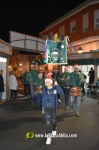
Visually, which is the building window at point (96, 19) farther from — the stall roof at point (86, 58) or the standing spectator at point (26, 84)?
the standing spectator at point (26, 84)

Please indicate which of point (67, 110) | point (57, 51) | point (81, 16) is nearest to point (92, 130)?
point (67, 110)

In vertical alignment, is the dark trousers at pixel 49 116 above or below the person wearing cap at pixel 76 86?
below

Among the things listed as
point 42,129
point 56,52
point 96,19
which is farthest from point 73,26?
point 42,129

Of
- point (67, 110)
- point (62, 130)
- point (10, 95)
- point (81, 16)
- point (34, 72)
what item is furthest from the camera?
point (81, 16)

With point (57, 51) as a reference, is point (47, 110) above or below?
below

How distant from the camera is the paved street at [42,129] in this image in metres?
6.67

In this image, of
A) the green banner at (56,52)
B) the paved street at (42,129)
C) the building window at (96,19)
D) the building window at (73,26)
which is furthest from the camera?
the building window at (73,26)

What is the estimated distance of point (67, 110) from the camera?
1212 cm

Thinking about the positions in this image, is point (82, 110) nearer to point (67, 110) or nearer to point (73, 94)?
point (67, 110)

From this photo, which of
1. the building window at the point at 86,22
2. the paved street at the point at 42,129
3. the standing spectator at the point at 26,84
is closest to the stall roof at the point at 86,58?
the building window at the point at 86,22

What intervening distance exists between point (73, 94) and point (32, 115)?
1809mm

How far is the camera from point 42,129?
8336 millimetres

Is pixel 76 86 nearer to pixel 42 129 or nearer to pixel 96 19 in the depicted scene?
pixel 42 129

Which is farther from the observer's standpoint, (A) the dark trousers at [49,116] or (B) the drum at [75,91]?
(B) the drum at [75,91]
